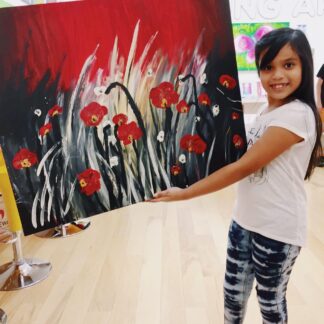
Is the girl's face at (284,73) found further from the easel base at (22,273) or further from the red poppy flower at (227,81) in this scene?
the easel base at (22,273)

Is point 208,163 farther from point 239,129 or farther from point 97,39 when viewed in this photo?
point 97,39

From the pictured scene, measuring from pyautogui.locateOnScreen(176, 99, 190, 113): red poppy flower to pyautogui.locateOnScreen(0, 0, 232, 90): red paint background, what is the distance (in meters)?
0.11

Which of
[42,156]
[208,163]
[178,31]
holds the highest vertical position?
[178,31]

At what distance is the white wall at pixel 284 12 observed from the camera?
4.03 metres

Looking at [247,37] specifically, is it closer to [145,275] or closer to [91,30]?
[145,275]

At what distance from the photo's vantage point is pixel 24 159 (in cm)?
80

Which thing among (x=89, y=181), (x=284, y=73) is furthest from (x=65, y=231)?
(x=284, y=73)

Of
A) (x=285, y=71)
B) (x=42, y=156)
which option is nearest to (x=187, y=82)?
(x=285, y=71)

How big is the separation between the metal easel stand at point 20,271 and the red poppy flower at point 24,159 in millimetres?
1105

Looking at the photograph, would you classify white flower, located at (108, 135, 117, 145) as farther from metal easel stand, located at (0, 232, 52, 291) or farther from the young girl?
metal easel stand, located at (0, 232, 52, 291)

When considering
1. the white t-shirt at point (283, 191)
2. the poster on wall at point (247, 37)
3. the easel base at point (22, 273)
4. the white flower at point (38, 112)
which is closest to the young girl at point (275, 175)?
the white t-shirt at point (283, 191)

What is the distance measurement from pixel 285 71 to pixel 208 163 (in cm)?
29

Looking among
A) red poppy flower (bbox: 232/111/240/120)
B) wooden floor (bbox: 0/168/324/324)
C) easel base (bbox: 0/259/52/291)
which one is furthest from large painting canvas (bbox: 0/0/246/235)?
easel base (bbox: 0/259/52/291)

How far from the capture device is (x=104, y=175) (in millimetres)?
899
